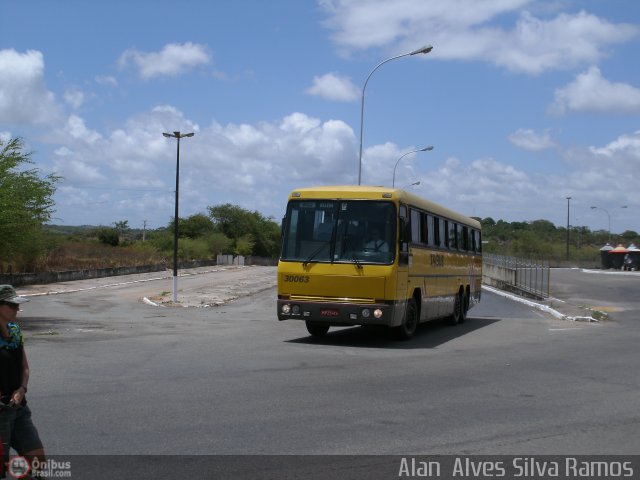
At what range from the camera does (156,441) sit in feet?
23.5

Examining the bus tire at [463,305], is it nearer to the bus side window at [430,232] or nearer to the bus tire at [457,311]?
the bus tire at [457,311]

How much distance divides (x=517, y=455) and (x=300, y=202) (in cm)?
972

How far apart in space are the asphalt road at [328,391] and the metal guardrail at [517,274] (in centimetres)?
2018

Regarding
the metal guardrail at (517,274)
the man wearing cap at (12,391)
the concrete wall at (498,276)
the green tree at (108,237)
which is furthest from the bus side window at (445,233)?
the green tree at (108,237)

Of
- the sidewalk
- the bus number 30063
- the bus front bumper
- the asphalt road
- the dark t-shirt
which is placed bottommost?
the sidewalk

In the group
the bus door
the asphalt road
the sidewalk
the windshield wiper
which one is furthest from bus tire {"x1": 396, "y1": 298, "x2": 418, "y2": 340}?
the sidewalk

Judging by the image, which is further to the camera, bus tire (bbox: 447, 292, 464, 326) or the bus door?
bus tire (bbox: 447, 292, 464, 326)

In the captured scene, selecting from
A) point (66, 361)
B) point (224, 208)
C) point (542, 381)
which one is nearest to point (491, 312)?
point (542, 381)

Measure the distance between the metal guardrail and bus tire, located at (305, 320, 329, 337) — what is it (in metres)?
21.2

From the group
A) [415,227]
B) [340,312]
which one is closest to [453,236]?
[415,227]

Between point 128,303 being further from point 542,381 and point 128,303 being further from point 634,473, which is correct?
point 634,473

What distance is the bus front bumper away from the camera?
15.2 m

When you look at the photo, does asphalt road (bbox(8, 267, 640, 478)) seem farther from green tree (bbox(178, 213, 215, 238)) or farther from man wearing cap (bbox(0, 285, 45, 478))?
green tree (bbox(178, 213, 215, 238))

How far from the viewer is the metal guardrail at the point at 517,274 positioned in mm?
39403
